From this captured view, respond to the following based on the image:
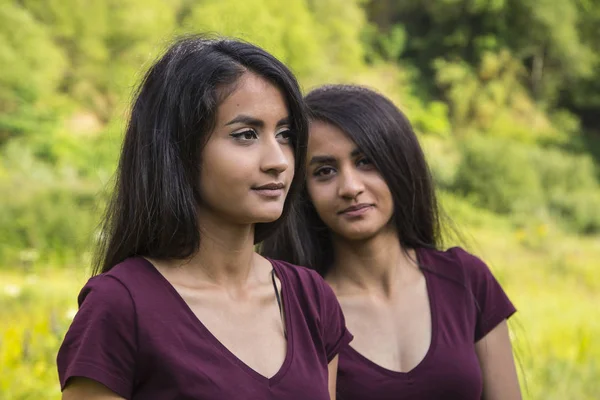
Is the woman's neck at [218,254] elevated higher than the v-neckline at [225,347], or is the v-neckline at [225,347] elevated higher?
the woman's neck at [218,254]

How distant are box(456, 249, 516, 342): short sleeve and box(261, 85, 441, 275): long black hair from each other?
16 centimetres

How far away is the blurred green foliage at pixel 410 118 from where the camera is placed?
5.75 meters

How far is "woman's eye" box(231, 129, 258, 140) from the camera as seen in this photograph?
1.90m

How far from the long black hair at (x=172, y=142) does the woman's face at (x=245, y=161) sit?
0.07 ft

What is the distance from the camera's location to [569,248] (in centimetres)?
1238

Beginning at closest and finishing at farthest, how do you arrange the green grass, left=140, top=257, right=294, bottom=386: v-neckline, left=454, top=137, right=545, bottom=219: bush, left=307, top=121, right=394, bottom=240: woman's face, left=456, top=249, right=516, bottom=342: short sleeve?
left=140, top=257, right=294, bottom=386: v-neckline < left=307, top=121, right=394, bottom=240: woman's face < left=456, top=249, right=516, bottom=342: short sleeve < the green grass < left=454, top=137, right=545, bottom=219: bush

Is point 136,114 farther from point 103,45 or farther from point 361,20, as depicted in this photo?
point 361,20

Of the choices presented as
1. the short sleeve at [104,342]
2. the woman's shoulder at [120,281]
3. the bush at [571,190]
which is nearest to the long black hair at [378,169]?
the woman's shoulder at [120,281]

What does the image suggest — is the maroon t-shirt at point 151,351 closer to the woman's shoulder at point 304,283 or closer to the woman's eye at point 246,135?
the woman's shoulder at point 304,283

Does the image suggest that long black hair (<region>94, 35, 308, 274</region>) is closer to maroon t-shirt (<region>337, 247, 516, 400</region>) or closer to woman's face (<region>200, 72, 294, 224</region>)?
woman's face (<region>200, 72, 294, 224</region>)

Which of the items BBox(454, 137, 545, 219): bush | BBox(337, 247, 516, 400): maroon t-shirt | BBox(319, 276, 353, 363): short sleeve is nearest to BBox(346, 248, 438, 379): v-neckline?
BBox(337, 247, 516, 400): maroon t-shirt

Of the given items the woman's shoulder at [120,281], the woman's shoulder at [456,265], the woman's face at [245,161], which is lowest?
the woman's shoulder at [120,281]

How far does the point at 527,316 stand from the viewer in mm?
7176

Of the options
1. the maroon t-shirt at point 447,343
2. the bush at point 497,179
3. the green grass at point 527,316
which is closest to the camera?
the maroon t-shirt at point 447,343
